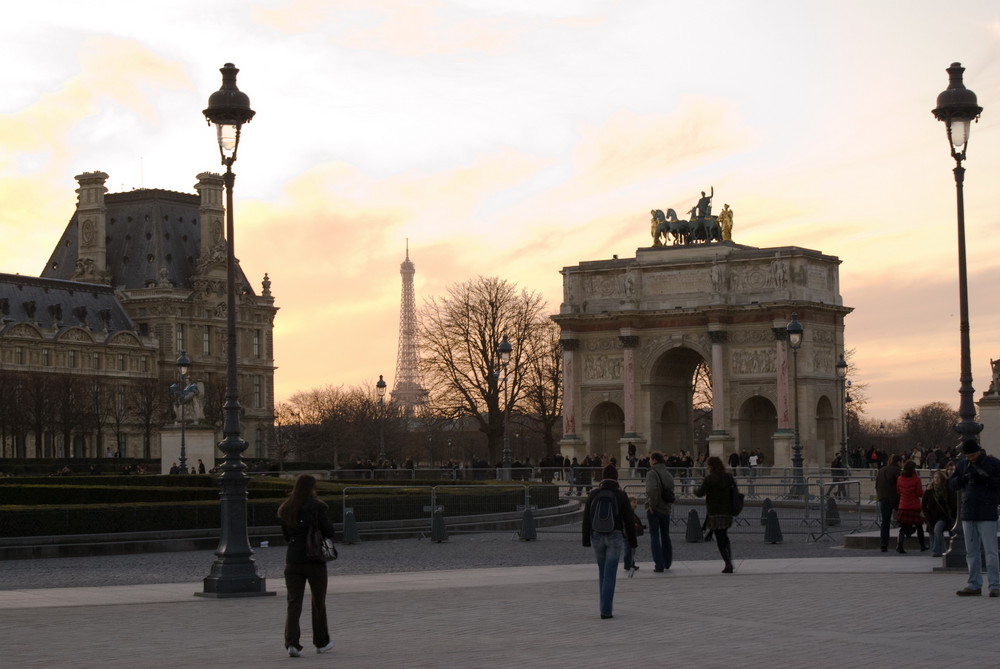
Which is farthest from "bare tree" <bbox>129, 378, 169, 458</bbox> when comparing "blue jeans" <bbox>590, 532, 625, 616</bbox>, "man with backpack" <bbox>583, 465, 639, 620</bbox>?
"blue jeans" <bbox>590, 532, 625, 616</bbox>

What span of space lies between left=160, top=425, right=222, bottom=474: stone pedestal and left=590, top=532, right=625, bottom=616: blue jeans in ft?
167

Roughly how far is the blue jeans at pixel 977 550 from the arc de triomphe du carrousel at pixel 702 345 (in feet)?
201

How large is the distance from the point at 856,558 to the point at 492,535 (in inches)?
482

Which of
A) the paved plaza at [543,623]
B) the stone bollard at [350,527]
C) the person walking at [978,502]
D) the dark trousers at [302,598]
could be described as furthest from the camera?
the stone bollard at [350,527]

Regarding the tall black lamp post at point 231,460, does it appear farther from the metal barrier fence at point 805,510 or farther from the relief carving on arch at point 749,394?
the relief carving on arch at point 749,394

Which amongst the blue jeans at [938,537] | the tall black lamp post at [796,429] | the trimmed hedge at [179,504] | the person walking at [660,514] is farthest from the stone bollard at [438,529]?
the blue jeans at [938,537]

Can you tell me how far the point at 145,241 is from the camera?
154 meters

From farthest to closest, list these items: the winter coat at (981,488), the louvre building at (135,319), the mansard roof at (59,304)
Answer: the mansard roof at (59,304)
the louvre building at (135,319)
the winter coat at (981,488)

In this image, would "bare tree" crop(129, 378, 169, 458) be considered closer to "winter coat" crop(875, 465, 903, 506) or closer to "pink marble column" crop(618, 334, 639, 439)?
"pink marble column" crop(618, 334, 639, 439)

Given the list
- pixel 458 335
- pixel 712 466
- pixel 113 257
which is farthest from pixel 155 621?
pixel 113 257

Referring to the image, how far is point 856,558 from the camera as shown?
29.4m

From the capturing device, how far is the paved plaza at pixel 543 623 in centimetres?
1605

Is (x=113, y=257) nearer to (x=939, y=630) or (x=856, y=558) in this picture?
(x=856, y=558)

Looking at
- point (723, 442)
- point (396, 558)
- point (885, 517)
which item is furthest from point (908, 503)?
point (723, 442)
